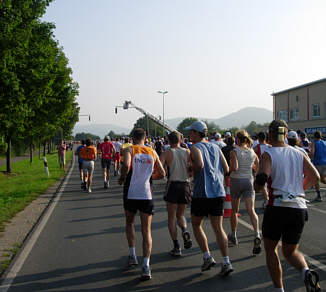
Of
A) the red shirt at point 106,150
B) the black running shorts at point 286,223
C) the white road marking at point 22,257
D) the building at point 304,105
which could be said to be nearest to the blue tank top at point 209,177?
the black running shorts at point 286,223

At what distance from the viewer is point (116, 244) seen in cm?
662

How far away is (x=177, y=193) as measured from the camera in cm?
595

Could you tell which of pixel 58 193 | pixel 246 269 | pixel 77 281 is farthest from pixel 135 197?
pixel 58 193

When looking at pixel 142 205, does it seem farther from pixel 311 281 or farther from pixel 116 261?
pixel 311 281

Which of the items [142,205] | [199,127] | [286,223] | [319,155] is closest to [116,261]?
[142,205]

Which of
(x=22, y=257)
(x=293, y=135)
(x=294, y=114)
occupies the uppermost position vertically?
(x=294, y=114)

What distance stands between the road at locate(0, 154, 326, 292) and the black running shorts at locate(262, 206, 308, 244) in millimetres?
949

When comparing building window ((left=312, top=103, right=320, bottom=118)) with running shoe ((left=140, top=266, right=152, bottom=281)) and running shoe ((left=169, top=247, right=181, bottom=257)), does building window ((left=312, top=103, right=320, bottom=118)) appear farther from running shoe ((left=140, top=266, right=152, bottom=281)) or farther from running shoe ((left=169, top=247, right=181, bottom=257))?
running shoe ((left=140, top=266, right=152, bottom=281))

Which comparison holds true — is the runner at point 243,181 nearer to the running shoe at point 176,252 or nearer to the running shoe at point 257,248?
the running shoe at point 257,248

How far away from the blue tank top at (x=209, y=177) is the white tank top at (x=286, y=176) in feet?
3.78

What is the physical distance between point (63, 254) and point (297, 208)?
3746 millimetres

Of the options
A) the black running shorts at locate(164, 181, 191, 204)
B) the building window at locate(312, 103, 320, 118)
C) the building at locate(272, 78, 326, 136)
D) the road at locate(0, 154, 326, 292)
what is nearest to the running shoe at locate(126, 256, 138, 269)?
the road at locate(0, 154, 326, 292)

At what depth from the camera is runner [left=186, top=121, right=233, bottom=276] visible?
493 cm

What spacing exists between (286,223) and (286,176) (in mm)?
448
